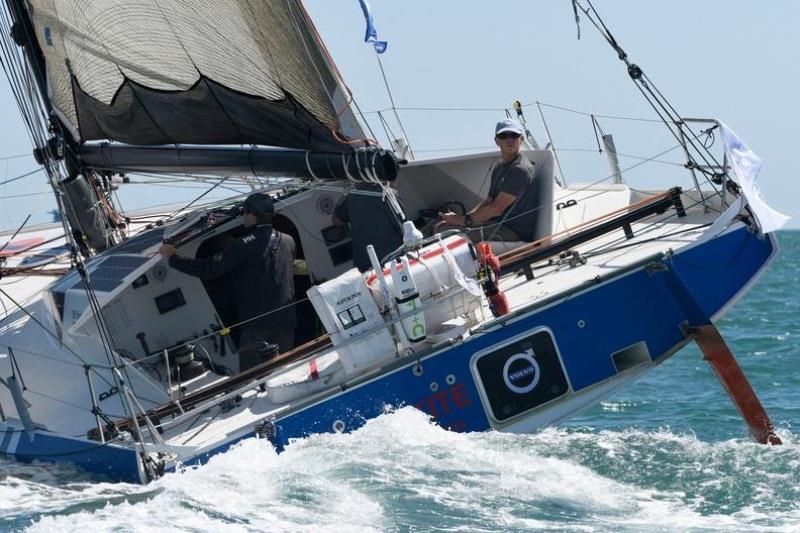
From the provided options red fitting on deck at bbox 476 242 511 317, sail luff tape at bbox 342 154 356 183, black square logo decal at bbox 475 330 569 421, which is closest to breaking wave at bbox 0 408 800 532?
black square logo decal at bbox 475 330 569 421

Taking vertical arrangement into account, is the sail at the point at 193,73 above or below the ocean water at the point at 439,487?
above

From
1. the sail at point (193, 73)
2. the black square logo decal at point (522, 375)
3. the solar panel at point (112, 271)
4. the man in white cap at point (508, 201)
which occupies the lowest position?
the black square logo decal at point (522, 375)

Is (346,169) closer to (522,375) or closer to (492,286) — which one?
(492,286)

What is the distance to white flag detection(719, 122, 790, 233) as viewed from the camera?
9.20m

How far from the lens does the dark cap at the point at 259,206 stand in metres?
10.1

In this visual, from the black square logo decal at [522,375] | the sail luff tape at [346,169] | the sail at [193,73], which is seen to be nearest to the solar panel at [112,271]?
the sail at [193,73]

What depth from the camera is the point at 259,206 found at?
33.1 feet

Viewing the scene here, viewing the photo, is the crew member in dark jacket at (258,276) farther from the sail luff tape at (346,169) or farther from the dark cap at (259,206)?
the sail luff tape at (346,169)

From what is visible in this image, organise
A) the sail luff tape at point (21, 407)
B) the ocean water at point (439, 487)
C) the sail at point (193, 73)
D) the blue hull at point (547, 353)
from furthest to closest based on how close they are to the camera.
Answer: the sail at point (193, 73)
the sail luff tape at point (21, 407)
the blue hull at point (547, 353)
the ocean water at point (439, 487)

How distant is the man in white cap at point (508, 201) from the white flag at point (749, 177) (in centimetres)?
147

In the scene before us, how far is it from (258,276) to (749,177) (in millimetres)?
3234

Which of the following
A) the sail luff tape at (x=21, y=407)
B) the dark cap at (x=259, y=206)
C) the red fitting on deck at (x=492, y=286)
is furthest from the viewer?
the dark cap at (x=259, y=206)

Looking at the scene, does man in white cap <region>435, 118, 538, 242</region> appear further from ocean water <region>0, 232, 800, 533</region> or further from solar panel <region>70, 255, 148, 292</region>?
solar panel <region>70, 255, 148, 292</region>

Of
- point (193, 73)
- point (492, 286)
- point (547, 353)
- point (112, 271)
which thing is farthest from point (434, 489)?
point (193, 73)
